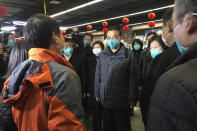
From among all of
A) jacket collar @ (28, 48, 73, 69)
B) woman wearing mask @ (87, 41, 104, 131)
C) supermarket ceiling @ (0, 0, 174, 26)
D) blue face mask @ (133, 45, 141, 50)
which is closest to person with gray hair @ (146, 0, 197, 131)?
jacket collar @ (28, 48, 73, 69)

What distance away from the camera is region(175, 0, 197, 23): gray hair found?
56 centimetres

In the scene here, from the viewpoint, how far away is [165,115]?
50 centimetres

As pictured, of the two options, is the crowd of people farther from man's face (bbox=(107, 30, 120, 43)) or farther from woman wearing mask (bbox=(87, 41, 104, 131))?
woman wearing mask (bbox=(87, 41, 104, 131))

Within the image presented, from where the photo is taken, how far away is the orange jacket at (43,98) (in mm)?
784

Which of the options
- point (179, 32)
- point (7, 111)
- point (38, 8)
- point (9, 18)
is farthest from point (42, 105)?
point (9, 18)

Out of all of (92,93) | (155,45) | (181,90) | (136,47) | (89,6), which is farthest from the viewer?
(89,6)

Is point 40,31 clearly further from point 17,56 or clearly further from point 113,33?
point 113,33

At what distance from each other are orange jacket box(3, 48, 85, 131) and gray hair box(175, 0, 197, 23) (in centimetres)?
67

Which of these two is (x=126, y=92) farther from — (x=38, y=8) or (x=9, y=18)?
(x=9, y=18)

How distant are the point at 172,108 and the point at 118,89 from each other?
1457 millimetres

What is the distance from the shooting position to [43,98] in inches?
31.5

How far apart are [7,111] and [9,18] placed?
1108 centimetres

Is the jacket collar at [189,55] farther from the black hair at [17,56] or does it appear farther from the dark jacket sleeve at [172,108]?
the black hair at [17,56]

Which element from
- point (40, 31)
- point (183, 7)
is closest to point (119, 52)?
point (40, 31)
